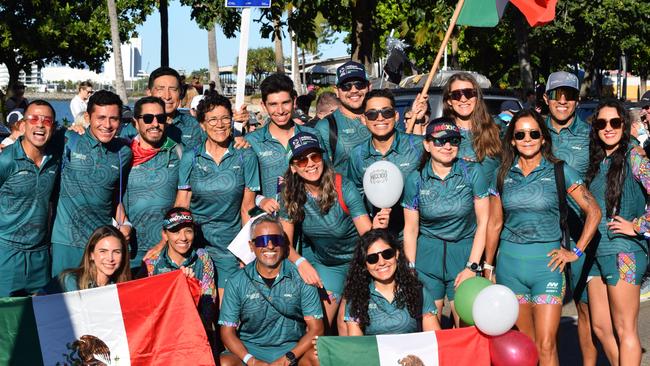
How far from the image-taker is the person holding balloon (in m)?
6.50

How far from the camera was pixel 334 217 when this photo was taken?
6.58m

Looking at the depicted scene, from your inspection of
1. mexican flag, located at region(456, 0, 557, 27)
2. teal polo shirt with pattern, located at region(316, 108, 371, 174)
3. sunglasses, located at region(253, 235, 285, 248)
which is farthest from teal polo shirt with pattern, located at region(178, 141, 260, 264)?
mexican flag, located at region(456, 0, 557, 27)

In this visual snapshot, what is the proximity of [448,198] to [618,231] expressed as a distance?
1.21 m

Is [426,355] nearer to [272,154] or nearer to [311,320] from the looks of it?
[311,320]

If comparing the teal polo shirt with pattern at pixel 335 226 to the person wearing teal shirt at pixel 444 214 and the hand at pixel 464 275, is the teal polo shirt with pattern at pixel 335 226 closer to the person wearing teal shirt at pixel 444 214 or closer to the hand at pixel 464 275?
the person wearing teal shirt at pixel 444 214

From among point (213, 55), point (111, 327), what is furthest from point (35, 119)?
point (213, 55)

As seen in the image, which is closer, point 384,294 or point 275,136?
point 384,294

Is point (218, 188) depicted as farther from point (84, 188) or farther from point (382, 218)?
point (382, 218)

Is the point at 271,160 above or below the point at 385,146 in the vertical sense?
below

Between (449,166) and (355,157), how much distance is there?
85 cm

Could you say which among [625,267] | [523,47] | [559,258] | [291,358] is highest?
[523,47]

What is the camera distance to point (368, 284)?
6.22 metres

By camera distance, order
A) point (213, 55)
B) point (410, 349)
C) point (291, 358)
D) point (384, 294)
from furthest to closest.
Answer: point (213, 55) < point (291, 358) < point (384, 294) < point (410, 349)

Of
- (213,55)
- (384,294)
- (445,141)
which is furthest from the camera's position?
(213,55)
